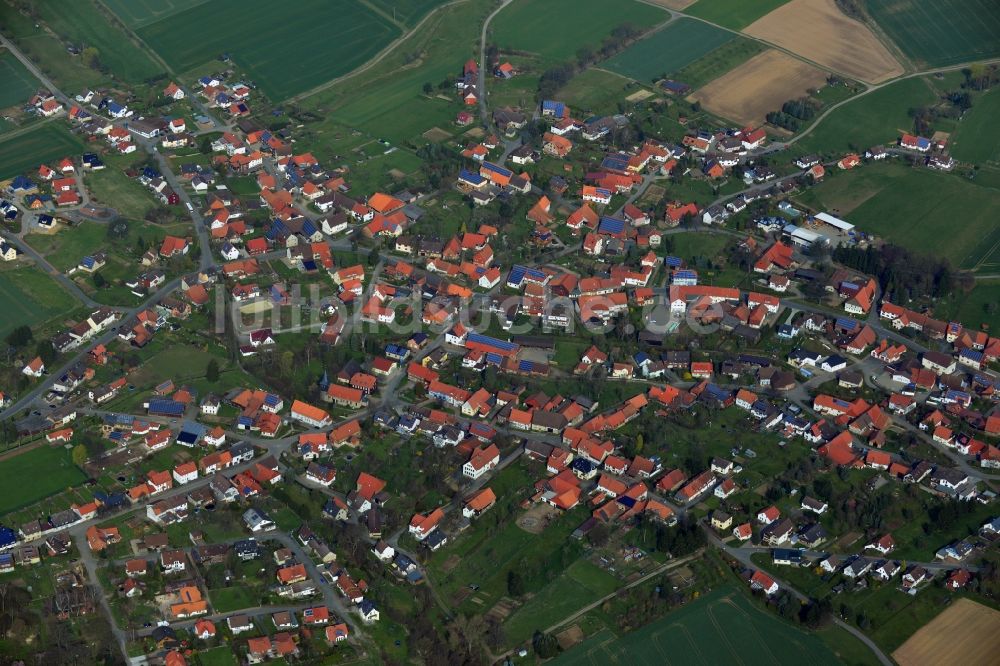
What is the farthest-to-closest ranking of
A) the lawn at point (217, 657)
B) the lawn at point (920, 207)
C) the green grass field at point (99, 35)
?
1. the green grass field at point (99, 35)
2. the lawn at point (920, 207)
3. the lawn at point (217, 657)

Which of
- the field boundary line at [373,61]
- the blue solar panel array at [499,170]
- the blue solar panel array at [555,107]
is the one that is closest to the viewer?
the blue solar panel array at [499,170]

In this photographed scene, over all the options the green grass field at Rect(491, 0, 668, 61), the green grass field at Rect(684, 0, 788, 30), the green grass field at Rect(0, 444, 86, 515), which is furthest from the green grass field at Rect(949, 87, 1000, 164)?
the green grass field at Rect(0, 444, 86, 515)

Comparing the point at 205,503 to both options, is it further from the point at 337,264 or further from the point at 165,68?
the point at 165,68

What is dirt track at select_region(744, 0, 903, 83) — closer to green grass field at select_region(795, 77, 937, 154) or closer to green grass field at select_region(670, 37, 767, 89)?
green grass field at select_region(670, 37, 767, 89)

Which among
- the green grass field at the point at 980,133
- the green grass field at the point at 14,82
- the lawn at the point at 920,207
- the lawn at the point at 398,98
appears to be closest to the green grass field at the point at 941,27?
the green grass field at the point at 980,133

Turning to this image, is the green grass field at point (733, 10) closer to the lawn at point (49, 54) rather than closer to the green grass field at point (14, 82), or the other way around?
the lawn at point (49, 54)

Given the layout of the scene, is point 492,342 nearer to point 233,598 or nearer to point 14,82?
point 233,598
